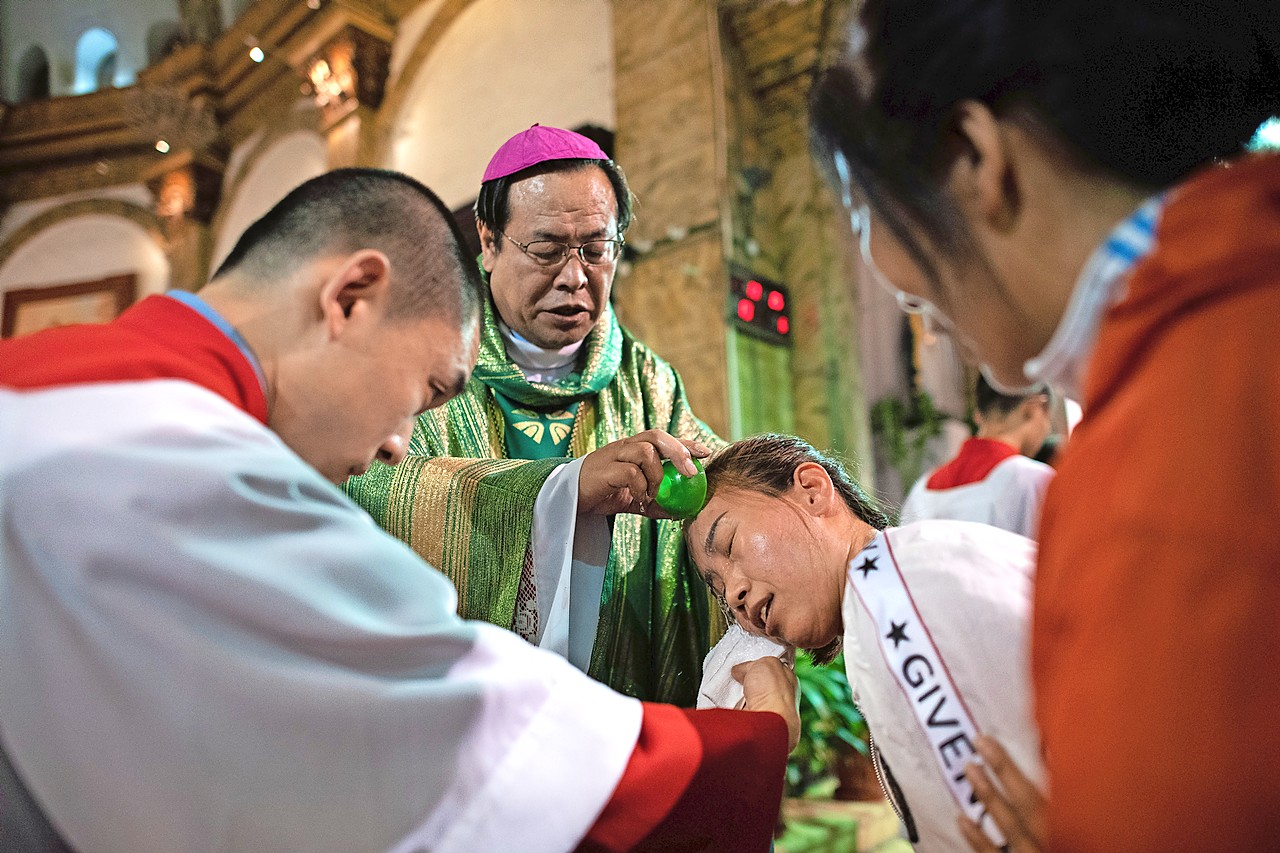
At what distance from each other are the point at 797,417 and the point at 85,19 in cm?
1151

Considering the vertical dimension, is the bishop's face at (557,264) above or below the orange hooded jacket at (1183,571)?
above

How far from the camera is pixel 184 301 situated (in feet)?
4.37

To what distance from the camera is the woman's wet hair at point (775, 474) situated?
2.12m

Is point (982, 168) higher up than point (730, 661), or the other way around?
point (982, 168)

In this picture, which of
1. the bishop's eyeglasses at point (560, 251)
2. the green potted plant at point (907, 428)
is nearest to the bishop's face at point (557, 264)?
the bishop's eyeglasses at point (560, 251)

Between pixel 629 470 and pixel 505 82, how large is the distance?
3.59 m

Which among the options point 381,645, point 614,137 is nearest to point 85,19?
point 614,137

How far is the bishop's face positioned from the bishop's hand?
24.4 inches

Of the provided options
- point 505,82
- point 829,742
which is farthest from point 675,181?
point 829,742

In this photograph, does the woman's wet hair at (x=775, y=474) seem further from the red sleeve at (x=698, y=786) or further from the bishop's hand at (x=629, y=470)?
the red sleeve at (x=698, y=786)

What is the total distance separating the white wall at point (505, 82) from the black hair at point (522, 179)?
40.5 inches

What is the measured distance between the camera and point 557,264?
2521 mm

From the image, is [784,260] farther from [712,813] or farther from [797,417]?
[712,813]

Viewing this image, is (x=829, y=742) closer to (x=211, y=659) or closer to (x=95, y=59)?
(x=211, y=659)
